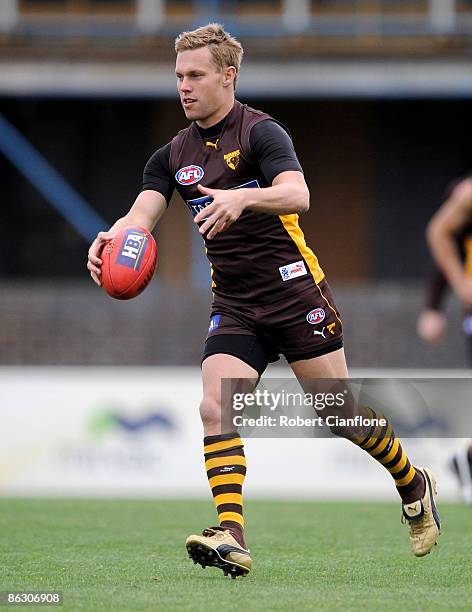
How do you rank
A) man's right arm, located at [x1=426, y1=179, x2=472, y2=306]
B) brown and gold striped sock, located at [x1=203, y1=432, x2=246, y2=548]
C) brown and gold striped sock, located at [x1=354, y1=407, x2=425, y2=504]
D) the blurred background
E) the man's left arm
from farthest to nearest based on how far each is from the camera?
the blurred background
man's right arm, located at [x1=426, y1=179, x2=472, y2=306]
brown and gold striped sock, located at [x1=354, y1=407, x2=425, y2=504]
brown and gold striped sock, located at [x1=203, y1=432, x2=246, y2=548]
the man's left arm

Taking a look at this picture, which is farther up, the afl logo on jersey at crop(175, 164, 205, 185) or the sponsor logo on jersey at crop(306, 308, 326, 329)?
the afl logo on jersey at crop(175, 164, 205, 185)

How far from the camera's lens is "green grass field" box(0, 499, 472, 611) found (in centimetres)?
481

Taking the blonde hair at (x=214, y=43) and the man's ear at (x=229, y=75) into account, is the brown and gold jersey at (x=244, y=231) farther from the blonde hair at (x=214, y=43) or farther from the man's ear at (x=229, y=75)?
the blonde hair at (x=214, y=43)

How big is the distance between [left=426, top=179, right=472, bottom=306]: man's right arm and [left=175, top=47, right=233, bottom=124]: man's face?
Answer: 278 centimetres

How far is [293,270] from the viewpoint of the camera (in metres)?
5.71

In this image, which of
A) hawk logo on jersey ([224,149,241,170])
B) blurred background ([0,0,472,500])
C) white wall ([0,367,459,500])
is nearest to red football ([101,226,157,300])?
hawk logo on jersey ([224,149,241,170])

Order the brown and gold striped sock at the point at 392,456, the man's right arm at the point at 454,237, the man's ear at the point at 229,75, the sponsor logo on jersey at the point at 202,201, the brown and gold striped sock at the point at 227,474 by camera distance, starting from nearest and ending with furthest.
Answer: the brown and gold striped sock at the point at 227,474 < the sponsor logo on jersey at the point at 202,201 < the man's ear at the point at 229,75 < the brown and gold striped sock at the point at 392,456 < the man's right arm at the point at 454,237

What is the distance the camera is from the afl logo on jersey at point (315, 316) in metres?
5.69

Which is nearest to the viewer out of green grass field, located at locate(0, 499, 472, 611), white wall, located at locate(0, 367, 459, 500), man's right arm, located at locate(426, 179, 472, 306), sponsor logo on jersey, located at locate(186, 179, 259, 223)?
green grass field, located at locate(0, 499, 472, 611)

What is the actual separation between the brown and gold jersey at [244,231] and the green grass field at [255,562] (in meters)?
1.23

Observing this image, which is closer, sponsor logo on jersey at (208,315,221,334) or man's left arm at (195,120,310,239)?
man's left arm at (195,120,310,239)

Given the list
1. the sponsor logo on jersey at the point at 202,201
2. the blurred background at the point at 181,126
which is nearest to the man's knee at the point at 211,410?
the sponsor logo on jersey at the point at 202,201
